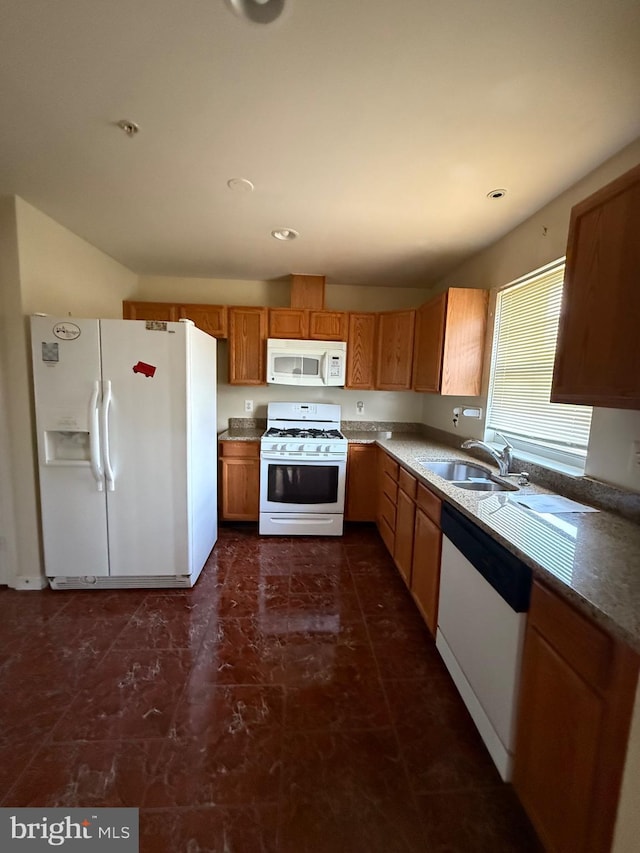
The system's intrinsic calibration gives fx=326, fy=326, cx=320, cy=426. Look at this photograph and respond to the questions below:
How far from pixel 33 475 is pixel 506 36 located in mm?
3122

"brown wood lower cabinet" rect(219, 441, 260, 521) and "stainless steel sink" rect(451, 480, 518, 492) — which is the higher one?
"stainless steel sink" rect(451, 480, 518, 492)

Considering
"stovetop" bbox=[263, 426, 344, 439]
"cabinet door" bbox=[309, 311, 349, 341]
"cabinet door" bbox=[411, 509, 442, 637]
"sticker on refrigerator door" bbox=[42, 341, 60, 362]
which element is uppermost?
"cabinet door" bbox=[309, 311, 349, 341]

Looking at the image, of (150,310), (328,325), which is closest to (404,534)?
(328,325)

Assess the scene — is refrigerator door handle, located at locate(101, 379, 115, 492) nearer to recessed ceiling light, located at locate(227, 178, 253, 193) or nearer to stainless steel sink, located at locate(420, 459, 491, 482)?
recessed ceiling light, located at locate(227, 178, 253, 193)

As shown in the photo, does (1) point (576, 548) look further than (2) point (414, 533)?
No

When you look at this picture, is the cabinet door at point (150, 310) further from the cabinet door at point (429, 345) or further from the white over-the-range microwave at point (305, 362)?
the cabinet door at point (429, 345)

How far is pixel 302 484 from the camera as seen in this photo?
121 inches

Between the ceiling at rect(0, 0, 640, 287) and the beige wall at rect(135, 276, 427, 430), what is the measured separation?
1.26 m

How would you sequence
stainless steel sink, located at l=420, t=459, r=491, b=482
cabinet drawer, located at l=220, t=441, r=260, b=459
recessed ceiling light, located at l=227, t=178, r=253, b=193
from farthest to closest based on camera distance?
cabinet drawer, located at l=220, t=441, r=260, b=459 → stainless steel sink, located at l=420, t=459, r=491, b=482 → recessed ceiling light, located at l=227, t=178, r=253, b=193

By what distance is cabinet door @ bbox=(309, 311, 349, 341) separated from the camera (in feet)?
10.9

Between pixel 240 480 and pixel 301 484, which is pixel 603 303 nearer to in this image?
pixel 301 484

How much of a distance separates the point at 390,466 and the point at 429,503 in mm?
855

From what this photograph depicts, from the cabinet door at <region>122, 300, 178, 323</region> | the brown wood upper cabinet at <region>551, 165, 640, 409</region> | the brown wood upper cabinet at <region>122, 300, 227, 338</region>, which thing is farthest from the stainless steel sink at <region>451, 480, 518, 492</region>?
the cabinet door at <region>122, 300, 178, 323</region>

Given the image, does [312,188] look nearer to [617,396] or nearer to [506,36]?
[506,36]
